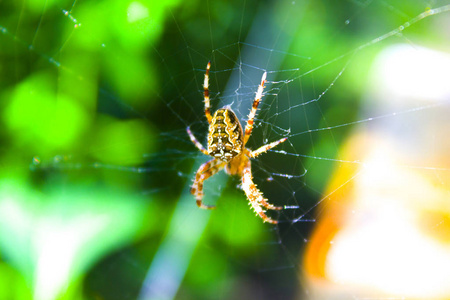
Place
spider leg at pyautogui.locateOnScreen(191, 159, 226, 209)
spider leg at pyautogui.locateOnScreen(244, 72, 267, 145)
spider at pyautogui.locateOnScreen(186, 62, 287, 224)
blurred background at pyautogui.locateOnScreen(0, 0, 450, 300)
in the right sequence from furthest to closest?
spider leg at pyautogui.locateOnScreen(191, 159, 226, 209)
blurred background at pyautogui.locateOnScreen(0, 0, 450, 300)
spider at pyautogui.locateOnScreen(186, 62, 287, 224)
spider leg at pyautogui.locateOnScreen(244, 72, 267, 145)

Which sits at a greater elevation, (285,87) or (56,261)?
(285,87)

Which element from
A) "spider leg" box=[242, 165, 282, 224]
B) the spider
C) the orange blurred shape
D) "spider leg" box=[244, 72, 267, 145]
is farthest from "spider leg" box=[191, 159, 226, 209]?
the orange blurred shape

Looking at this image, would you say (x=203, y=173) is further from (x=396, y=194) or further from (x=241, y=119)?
(x=396, y=194)

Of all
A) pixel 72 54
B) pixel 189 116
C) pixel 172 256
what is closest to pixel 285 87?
pixel 189 116

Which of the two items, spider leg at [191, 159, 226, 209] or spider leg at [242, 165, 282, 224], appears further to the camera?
spider leg at [191, 159, 226, 209]

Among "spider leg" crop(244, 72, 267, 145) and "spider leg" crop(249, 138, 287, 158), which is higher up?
"spider leg" crop(244, 72, 267, 145)

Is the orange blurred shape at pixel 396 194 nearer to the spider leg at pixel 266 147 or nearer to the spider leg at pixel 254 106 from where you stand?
the spider leg at pixel 266 147

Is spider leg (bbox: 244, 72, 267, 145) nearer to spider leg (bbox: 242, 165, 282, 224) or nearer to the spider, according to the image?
the spider

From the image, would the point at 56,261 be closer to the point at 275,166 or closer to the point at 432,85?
the point at 275,166
